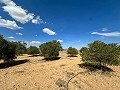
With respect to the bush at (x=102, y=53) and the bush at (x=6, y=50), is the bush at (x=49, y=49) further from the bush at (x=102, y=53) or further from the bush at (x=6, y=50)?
the bush at (x=102, y=53)

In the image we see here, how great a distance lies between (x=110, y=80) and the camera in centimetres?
2395

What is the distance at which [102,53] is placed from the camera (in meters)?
27.0

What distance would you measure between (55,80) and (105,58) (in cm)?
1231

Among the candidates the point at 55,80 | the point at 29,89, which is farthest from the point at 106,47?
the point at 29,89

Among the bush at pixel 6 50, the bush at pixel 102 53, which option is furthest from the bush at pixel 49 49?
the bush at pixel 102 53

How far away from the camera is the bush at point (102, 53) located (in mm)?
26891

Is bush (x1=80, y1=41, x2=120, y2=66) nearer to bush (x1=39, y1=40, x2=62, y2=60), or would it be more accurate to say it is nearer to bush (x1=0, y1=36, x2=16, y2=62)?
bush (x1=39, y1=40, x2=62, y2=60)

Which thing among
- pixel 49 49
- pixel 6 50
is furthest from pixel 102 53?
pixel 6 50

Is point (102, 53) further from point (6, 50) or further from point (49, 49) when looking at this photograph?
point (6, 50)

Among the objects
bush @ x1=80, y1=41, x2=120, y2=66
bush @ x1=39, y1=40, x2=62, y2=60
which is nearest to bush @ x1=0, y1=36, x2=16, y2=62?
bush @ x1=39, y1=40, x2=62, y2=60

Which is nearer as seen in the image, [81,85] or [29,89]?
[29,89]

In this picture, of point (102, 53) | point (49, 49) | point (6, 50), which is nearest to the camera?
point (102, 53)

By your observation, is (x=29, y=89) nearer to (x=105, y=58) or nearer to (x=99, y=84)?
(x=99, y=84)

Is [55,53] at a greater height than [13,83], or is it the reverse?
[55,53]
